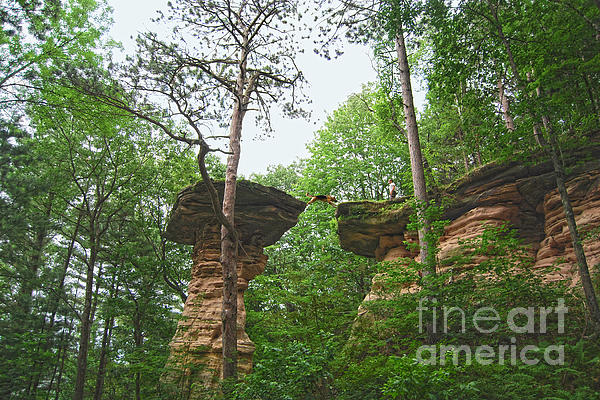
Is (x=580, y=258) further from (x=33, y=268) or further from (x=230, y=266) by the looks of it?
(x=33, y=268)

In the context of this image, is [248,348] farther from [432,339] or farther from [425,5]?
[425,5]

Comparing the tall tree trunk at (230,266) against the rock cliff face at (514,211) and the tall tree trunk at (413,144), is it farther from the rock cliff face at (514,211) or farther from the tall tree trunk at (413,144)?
the tall tree trunk at (413,144)

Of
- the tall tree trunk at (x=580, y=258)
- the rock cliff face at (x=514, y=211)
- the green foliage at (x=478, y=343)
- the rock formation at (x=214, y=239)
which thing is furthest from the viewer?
the rock formation at (x=214, y=239)

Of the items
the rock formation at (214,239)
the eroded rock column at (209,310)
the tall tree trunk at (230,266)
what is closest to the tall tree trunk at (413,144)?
the tall tree trunk at (230,266)

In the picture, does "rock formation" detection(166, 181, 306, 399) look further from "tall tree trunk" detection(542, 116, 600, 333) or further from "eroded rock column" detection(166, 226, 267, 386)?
"tall tree trunk" detection(542, 116, 600, 333)

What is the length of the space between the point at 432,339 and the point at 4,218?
11.2 meters

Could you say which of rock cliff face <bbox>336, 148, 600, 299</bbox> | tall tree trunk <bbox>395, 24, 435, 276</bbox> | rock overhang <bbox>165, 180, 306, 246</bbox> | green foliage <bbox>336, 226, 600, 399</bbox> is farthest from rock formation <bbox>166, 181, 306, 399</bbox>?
green foliage <bbox>336, 226, 600, 399</bbox>

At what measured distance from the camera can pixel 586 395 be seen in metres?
3.66

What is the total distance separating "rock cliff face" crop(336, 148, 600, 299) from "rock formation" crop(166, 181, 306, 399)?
257 centimetres

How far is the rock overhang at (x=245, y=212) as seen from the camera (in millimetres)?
11727

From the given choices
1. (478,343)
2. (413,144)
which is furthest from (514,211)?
(478,343)

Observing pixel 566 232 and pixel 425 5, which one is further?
pixel 566 232

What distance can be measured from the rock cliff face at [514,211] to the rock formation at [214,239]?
8.42ft

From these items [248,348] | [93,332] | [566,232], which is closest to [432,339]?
[566,232]
